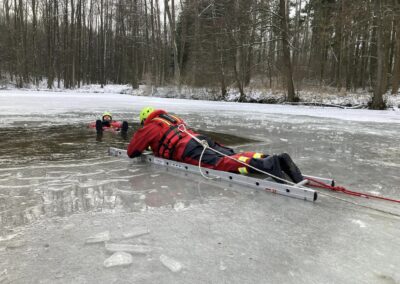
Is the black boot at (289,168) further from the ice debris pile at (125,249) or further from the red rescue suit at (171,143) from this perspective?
the ice debris pile at (125,249)

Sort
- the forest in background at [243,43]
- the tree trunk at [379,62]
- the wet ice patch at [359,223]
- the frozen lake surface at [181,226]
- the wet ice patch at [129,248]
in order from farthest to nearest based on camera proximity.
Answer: the forest in background at [243,43] → the tree trunk at [379,62] → the wet ice patch at [359,223] → the wet ice patch at [129,248] → the frozen lake surface at [181,226]

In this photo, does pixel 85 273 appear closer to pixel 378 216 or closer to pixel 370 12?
pixel 378 216

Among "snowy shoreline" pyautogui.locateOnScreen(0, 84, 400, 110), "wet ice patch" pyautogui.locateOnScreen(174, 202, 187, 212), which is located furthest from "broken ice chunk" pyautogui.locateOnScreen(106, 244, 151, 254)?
"snowy shoreline" pyautogui.locateOnScreen(0, 84, 400, 110)

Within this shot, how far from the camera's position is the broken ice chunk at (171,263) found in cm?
202

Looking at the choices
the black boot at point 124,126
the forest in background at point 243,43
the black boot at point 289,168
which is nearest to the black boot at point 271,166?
the black boot at point 289,168

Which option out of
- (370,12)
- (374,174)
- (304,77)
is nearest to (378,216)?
(374,174)

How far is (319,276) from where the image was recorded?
1.98 meters

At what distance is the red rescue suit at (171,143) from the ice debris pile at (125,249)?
5.88 feet

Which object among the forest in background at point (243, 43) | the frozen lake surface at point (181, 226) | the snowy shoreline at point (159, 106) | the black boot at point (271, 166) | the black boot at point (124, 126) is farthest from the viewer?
the forest in background at point (243, 43)

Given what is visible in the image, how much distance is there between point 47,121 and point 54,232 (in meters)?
7.19

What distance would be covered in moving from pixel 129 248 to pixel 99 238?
0.28 metres

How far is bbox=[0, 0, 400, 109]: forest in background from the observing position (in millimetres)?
16516

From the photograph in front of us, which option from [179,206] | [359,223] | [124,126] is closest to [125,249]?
[179,206]

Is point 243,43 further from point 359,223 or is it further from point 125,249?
point 125,249
